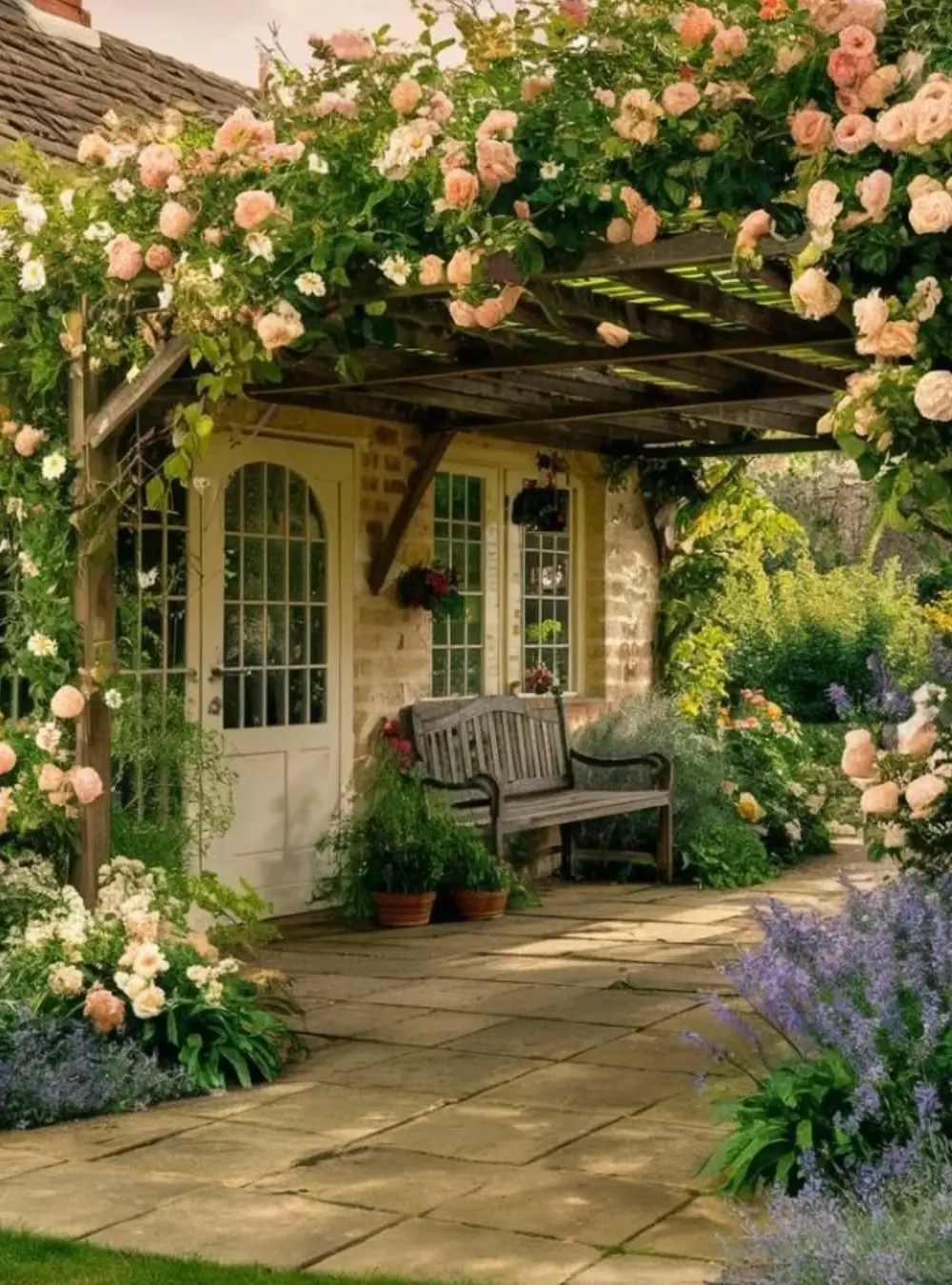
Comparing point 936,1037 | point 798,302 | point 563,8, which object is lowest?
point 936,1037

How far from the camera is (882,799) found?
197 inches

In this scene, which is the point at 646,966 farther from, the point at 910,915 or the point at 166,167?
the point at 166,167

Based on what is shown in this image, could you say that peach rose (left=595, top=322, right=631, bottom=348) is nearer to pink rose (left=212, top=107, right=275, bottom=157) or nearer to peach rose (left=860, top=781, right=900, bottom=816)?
pink rose (left=212, top=107, right=275, bottom=157)

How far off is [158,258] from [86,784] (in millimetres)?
1754

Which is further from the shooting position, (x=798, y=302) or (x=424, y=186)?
(x=424, y=186)

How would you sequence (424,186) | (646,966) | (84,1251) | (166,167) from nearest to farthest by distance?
(84,1251), (424,186), (166,167), (646,966)

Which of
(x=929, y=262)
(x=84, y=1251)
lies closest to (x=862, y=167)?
(x=929, y=262)

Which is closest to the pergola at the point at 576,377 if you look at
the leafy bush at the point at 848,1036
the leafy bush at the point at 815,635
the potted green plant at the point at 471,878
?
the potted green plant at the point at 471,878

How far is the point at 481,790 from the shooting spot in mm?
9992

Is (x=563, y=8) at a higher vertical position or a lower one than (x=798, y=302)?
higher

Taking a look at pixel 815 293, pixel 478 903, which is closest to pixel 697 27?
pixel 815 293

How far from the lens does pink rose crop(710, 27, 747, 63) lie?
4.87m

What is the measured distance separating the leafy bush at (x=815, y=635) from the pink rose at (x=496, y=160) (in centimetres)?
1074

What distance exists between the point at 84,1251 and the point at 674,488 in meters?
8.68
